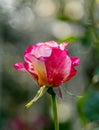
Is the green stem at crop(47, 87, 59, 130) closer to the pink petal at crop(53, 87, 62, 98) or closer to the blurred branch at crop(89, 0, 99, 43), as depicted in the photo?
the pink petal at crop(53, 87, 62, 98)

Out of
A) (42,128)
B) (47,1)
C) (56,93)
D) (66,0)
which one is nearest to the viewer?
(56,93)

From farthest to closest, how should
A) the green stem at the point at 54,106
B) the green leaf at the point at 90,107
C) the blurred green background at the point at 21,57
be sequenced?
the blurred green background at the point at 21,57, the green leaf at the point at 90,107, the green stem at the point at 54,106

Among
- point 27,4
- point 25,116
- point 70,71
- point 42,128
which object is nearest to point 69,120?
point 42,128

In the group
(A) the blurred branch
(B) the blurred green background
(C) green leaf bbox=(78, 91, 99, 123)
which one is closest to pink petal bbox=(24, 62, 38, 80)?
(C) green leaf bbox=(78, 91, 99, 123)

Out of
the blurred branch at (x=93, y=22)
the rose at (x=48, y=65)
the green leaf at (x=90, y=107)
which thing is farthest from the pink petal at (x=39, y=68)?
the blurred branch at (x=93, y=22)

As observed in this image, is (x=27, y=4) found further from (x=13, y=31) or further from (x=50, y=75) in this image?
(x=50, y=75)

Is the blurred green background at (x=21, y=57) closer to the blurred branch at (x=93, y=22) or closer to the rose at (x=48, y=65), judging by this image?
the blurred branch at (x=93, y=22)

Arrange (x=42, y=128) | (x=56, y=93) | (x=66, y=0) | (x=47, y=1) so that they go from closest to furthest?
(x=56, y=93), (x=42, y=128), (x=66, y=0), (x=47, y=1)
